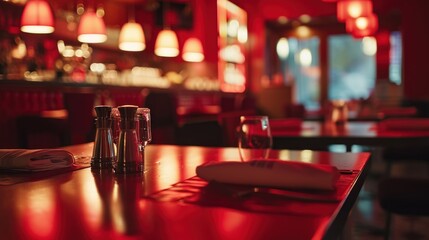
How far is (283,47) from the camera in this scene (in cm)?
1179

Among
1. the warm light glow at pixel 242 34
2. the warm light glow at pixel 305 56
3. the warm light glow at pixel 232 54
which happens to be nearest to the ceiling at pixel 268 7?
the warm light glow at pixel 242 34

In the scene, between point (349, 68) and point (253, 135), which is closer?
point (253, 135)

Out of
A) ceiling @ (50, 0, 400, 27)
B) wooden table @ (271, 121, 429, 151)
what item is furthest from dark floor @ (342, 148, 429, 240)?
ceiling @ (50, 0, 400, 27)

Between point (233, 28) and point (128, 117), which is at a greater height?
point (233, 28)

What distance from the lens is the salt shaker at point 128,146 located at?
1043mm

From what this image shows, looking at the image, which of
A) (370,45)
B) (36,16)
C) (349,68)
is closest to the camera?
(36,16)

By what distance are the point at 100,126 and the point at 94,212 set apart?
0.50 metres

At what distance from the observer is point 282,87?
8.03 meters

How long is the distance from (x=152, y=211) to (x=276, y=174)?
A: 9.4 inches

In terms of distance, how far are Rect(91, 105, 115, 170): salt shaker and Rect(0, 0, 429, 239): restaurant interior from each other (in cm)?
95

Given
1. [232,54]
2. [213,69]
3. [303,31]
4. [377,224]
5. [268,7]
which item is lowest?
[377,224]

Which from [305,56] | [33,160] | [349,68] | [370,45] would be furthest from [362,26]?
[33,160]

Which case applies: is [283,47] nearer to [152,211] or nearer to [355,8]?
[355,8]

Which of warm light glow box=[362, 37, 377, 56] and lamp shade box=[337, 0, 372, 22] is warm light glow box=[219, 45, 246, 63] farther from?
lamp shade box=[337, 0, 372, 22]
